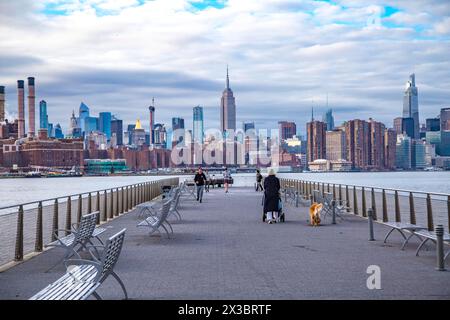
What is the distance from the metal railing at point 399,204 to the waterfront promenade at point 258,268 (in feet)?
2.75

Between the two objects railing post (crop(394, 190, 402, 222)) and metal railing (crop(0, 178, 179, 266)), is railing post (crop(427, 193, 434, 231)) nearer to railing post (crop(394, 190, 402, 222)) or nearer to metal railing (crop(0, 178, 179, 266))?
railing post (crop(394, 190, 402, 222))

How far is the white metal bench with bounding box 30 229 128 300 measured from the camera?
6.89m

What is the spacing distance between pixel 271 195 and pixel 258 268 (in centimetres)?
906

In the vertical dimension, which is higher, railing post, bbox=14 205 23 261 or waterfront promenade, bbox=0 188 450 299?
railing post, bbox=14 205 23 261

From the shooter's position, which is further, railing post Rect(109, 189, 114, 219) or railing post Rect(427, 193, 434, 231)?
railing post Rect(109, 189, 114, 219)

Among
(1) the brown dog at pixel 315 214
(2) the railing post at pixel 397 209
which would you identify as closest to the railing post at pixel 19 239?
(1) the brown dog at pixel 315 214

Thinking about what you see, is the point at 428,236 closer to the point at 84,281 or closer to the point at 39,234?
the point at 84,281

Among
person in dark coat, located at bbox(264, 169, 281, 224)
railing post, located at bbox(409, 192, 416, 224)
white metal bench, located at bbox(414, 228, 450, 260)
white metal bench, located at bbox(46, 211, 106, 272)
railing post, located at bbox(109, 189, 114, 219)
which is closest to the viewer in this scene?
white metal bench, located at bbox(46, 211, 106, 272)

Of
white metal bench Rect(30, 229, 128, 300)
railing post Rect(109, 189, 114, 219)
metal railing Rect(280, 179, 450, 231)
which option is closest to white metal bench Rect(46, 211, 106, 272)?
white metal bench Rect(30, 229, 128, 300)

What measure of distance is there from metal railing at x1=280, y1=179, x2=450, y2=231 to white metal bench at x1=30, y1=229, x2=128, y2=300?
8421 mm
